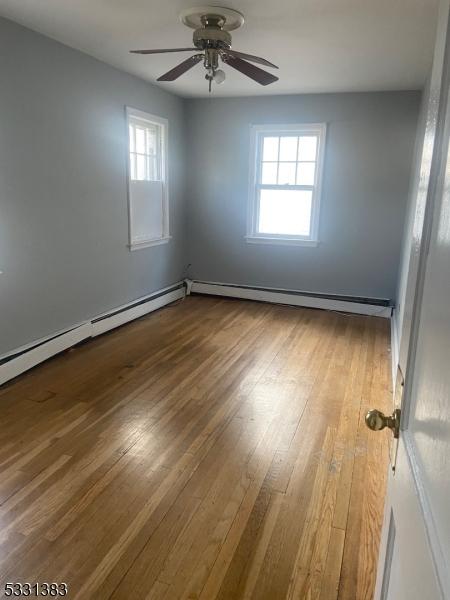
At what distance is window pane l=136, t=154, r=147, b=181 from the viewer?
4797 mm

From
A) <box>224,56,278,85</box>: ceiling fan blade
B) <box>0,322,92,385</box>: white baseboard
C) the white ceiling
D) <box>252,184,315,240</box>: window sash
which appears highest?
the white ceiling

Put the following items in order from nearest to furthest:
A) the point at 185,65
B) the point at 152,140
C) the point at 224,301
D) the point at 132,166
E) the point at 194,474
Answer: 1. the point at 194,474
2. the point at 185,65
3. the point at 132,166
4. the point at 152,140
5. the point at 224,301

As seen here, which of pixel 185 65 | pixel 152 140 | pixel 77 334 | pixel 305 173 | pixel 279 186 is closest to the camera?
pixel 185 65

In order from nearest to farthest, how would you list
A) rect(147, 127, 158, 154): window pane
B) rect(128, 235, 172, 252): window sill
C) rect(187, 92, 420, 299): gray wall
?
rect(128, 235, 172, 252): window sill, rect(187, 92, 420, 299): gray wall, rect(147, 127, 158, 154): window pane

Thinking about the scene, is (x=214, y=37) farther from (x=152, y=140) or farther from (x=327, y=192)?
(x=327, y=192)

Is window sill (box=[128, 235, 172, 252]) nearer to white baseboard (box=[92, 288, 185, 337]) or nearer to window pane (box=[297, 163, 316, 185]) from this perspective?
white baseboard (box=[92, 288, 185, 337])

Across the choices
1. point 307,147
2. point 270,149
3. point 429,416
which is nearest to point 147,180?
point 270,149

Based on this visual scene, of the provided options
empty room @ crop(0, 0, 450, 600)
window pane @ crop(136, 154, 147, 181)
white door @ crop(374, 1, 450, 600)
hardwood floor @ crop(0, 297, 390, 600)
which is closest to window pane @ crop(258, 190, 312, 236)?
empty room @ crop(0, 0, 450, 600)

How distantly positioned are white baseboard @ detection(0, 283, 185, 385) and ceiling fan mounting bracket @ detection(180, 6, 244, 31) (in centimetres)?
267

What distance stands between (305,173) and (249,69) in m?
2.42

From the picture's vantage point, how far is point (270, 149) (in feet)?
17.8

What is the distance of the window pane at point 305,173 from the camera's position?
5.29 meters

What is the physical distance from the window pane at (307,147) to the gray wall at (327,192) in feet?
0.64

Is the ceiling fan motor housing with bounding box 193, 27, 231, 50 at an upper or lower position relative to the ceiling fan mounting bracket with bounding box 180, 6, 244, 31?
lower
